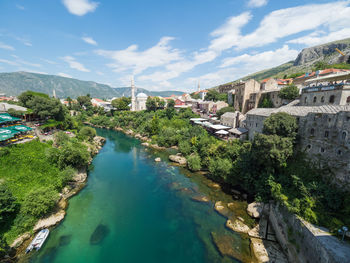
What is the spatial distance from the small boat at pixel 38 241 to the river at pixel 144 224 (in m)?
0.49

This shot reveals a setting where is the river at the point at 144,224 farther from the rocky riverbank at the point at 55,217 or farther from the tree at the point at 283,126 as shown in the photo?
the tree at the point at 283,126

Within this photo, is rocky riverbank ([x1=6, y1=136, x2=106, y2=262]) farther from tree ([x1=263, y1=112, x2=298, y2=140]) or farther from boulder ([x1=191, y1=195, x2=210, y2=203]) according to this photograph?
tree ([x1=263, y1=112, x2=298, y2=140])

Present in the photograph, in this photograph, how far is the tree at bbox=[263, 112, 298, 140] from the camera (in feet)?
51.0

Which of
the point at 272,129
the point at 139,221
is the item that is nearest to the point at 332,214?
the point at 272,129

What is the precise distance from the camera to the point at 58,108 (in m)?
32.2

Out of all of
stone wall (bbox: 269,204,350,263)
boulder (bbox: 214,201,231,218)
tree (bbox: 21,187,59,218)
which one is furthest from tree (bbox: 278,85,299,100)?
tree (bbox: 21,187,59,218)

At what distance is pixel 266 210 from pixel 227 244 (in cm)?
568

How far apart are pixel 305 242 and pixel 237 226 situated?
17.0 ft

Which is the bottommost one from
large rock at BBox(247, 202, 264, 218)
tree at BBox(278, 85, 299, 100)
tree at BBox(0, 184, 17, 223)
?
large rock at BBox(247, 202, 264, 218)

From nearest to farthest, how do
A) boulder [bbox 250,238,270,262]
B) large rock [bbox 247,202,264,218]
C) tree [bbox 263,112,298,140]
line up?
boulder [bbox 250,238,270,262] < large rock [bbox 247,202,264,218] < tree [bbox 263,112,298,140]

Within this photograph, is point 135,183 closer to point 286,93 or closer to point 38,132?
point 38,132

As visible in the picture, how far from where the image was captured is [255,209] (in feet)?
50.2

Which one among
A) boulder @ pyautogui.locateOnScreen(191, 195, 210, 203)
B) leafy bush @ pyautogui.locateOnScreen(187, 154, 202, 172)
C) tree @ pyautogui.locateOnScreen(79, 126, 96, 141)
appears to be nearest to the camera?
boulder @ pyautogui.locateOnScreen(191, 195, 210, 203)

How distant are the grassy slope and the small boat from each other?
151cm
